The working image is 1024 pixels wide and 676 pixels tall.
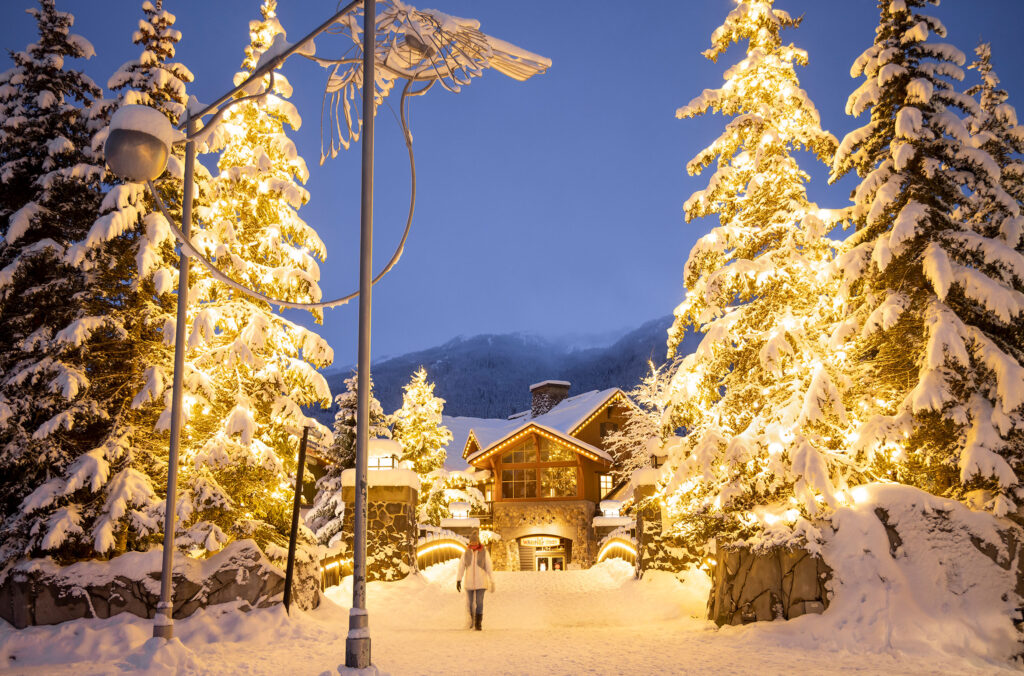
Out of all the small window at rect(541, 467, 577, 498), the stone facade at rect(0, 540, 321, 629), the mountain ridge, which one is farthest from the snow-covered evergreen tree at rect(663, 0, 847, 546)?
the mountain ridge

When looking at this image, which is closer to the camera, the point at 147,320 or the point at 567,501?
the point at 147,320

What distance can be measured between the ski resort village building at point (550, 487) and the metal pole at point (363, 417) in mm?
31406

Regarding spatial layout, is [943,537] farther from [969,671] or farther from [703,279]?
[703,279]

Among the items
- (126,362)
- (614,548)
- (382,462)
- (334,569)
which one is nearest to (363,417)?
(126,362)

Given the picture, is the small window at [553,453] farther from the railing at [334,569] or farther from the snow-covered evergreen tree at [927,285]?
the snow-covered evergreen tree at [927,285]

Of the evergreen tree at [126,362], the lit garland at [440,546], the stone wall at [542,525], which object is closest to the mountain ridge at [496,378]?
the stone wall at [542,525]

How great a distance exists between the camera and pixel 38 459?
10.5 metres


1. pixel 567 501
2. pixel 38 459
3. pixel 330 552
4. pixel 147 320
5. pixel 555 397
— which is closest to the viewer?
pixel 38 459

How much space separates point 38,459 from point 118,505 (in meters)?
1.55

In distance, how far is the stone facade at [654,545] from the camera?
17.0 metres

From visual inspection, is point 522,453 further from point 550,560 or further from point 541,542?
point 550,560

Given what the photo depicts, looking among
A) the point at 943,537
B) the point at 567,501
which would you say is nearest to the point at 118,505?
the point at 943,537

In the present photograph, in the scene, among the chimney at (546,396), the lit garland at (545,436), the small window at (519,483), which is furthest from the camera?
the chimney at (546,396)

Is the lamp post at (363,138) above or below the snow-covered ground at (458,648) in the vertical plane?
above
